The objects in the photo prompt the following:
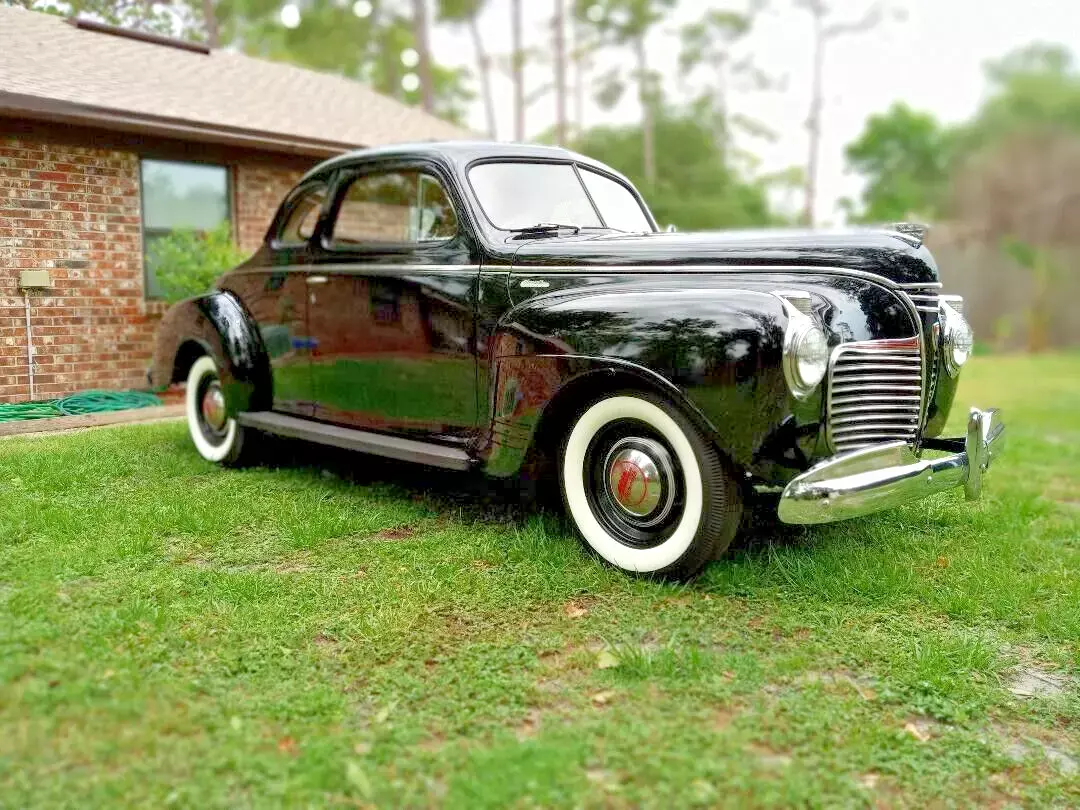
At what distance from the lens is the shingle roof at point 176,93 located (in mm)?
7840

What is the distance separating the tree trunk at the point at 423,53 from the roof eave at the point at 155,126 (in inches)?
493

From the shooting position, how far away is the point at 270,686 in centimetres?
281

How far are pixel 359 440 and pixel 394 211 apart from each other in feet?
4.24

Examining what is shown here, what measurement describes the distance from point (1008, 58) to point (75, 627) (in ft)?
112

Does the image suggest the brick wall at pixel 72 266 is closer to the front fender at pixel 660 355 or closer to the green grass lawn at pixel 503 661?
the green grass lawn at pixel 503 661

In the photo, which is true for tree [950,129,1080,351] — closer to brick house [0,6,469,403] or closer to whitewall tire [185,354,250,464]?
brick house [0,6,469,403]

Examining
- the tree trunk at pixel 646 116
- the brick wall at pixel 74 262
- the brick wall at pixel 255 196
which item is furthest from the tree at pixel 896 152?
the brick wall at pixel 74 262

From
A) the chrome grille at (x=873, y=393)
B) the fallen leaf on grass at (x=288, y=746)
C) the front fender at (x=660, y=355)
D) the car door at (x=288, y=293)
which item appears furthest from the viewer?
the car door at (x=288, y=293)

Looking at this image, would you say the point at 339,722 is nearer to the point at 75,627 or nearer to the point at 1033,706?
the point at 75,627

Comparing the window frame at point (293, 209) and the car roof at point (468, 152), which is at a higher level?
the car roof at point (468, 152)

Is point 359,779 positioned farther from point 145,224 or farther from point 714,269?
point 145,224

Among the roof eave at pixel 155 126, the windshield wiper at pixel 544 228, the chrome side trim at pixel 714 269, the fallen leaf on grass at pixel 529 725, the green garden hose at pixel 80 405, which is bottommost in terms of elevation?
the fallen leaf on grass at pixel 529 725

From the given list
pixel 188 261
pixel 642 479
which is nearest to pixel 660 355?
pixel 642 479

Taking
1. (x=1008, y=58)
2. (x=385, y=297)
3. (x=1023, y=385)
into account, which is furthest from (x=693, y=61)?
(x=385, y=297)
